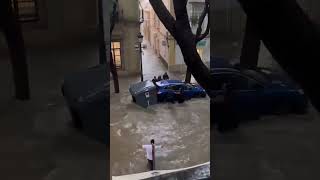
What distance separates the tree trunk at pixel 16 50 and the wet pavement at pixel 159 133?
0.37 metres

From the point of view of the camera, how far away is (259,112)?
0.41m

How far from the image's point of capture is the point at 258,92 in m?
0.41

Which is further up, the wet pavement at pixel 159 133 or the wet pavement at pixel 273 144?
the wet pavement at pixel 273 144

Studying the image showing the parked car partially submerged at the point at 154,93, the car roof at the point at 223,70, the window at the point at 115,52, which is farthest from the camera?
the parked car partially submerged at the point at 154,93

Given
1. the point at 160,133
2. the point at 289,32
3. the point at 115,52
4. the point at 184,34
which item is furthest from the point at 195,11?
the point at 160,133

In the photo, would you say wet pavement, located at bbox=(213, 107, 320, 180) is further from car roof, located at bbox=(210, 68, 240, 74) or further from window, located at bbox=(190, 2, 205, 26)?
window, located at bbox=(190, 2, 205, 26)

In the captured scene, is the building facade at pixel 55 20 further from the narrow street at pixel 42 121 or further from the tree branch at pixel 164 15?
the tree branch at pixel 164 15

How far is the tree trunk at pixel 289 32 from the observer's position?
31 centimetres

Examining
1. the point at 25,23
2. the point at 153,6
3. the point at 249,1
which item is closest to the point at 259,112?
the point at 249,1

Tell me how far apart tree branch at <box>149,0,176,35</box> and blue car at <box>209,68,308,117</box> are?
278 millimetres

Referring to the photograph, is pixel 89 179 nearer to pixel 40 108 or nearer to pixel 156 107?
pixel 40 108

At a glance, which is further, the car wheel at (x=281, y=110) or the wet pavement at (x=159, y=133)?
the wet pavement at (x=159, y=133)

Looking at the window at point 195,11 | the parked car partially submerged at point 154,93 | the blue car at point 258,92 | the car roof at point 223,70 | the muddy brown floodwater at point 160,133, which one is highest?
the window at point 195,11

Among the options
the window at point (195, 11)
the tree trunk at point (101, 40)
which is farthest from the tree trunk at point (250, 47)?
the window at point (195, 11)
